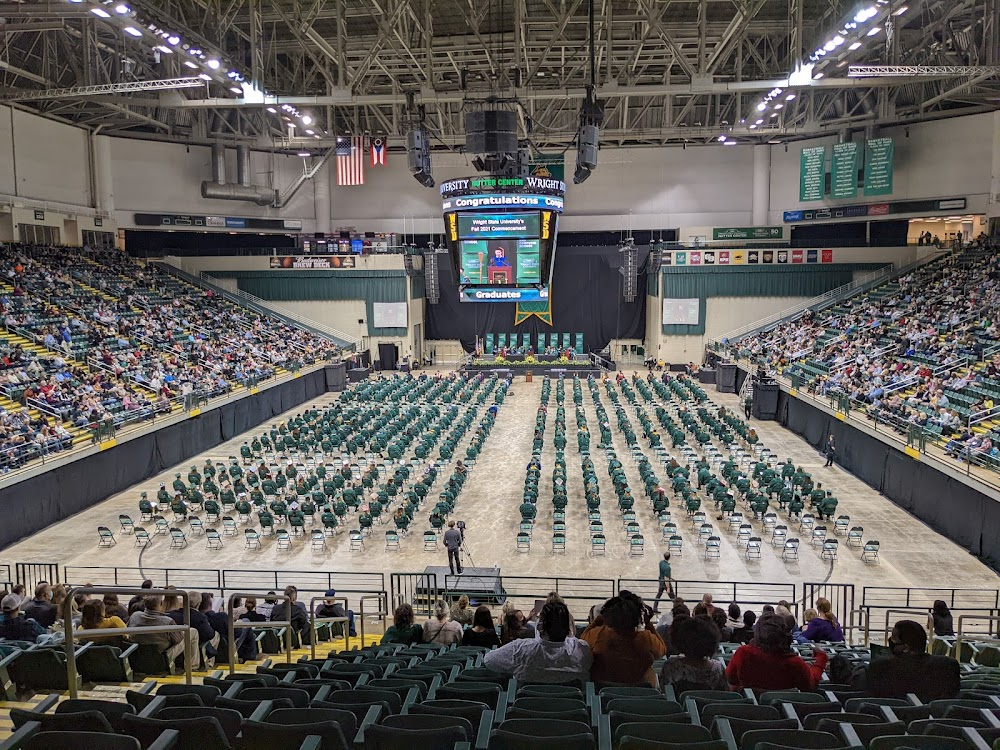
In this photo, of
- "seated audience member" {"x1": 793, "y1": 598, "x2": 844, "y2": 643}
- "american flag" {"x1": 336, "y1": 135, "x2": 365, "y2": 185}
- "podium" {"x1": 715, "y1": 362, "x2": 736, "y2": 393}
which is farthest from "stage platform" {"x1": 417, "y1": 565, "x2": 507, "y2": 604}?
"american flag" {"x1": 336, "y1": 135, "x2": 365, "y2": 185}

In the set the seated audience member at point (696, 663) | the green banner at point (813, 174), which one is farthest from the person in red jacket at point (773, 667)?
the green banner at point (813, 174)

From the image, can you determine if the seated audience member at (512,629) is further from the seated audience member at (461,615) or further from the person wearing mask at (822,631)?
the person wearing mask at (822,631)

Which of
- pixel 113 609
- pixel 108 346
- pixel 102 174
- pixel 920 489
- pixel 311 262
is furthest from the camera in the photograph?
pixel 311 262

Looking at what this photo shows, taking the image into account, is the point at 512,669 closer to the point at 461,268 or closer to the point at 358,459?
the point at 358,459

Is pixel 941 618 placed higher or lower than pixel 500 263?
lower

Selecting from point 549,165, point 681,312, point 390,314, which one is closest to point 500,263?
point 390,314

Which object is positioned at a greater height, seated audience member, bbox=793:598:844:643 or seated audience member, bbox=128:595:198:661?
seated audience member, bbox=128:595:198:661

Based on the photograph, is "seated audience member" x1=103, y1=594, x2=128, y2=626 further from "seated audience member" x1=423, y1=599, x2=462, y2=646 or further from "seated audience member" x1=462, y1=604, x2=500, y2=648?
"seated audience member" x1=462, y1=604, x2=500, y2=648

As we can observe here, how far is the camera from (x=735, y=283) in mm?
41562

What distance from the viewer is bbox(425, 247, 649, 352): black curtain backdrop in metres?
46.8

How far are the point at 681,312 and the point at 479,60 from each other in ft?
54.9

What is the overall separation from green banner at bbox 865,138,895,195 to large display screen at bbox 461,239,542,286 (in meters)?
16.4

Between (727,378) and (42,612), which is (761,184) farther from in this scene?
(42,612)

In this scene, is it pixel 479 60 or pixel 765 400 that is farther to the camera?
pixel 479 60
